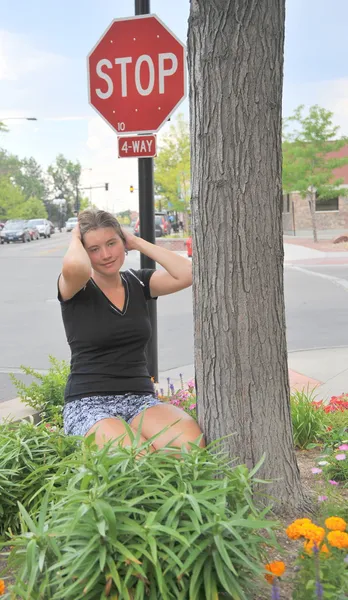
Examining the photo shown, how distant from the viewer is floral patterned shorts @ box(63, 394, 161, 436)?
3.27 metres

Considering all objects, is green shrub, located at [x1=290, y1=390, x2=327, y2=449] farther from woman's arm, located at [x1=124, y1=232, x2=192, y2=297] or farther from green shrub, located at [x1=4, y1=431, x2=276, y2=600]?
green shrub, located at [x1=4, y1=431, x2=276, y2=600]

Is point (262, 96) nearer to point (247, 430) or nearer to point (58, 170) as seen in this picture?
point (247, 430)

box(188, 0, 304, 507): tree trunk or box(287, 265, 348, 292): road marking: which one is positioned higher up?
box(188, 0, 304, 507): tree trunk

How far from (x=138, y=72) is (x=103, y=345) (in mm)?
2181

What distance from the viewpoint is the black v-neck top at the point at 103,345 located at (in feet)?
11.2

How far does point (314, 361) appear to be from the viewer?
299 inches

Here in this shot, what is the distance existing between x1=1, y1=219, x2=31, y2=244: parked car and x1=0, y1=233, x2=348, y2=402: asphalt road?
27.0 metres

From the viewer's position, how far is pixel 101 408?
3.33 meters

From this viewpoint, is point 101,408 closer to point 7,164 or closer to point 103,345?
point 103,345

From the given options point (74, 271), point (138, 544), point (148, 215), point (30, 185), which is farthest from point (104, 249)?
point (30, 185)

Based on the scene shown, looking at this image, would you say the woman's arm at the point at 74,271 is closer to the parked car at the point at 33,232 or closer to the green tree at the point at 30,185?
the parked car at the point at 33,232

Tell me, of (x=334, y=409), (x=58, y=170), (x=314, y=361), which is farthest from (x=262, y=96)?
(x=58, y=170)

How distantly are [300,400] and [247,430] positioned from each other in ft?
4.44

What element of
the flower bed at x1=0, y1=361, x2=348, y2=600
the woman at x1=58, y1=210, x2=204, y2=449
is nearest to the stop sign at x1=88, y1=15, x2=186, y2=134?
the woman at x1=58, y1=210, x2=204, y2=449
